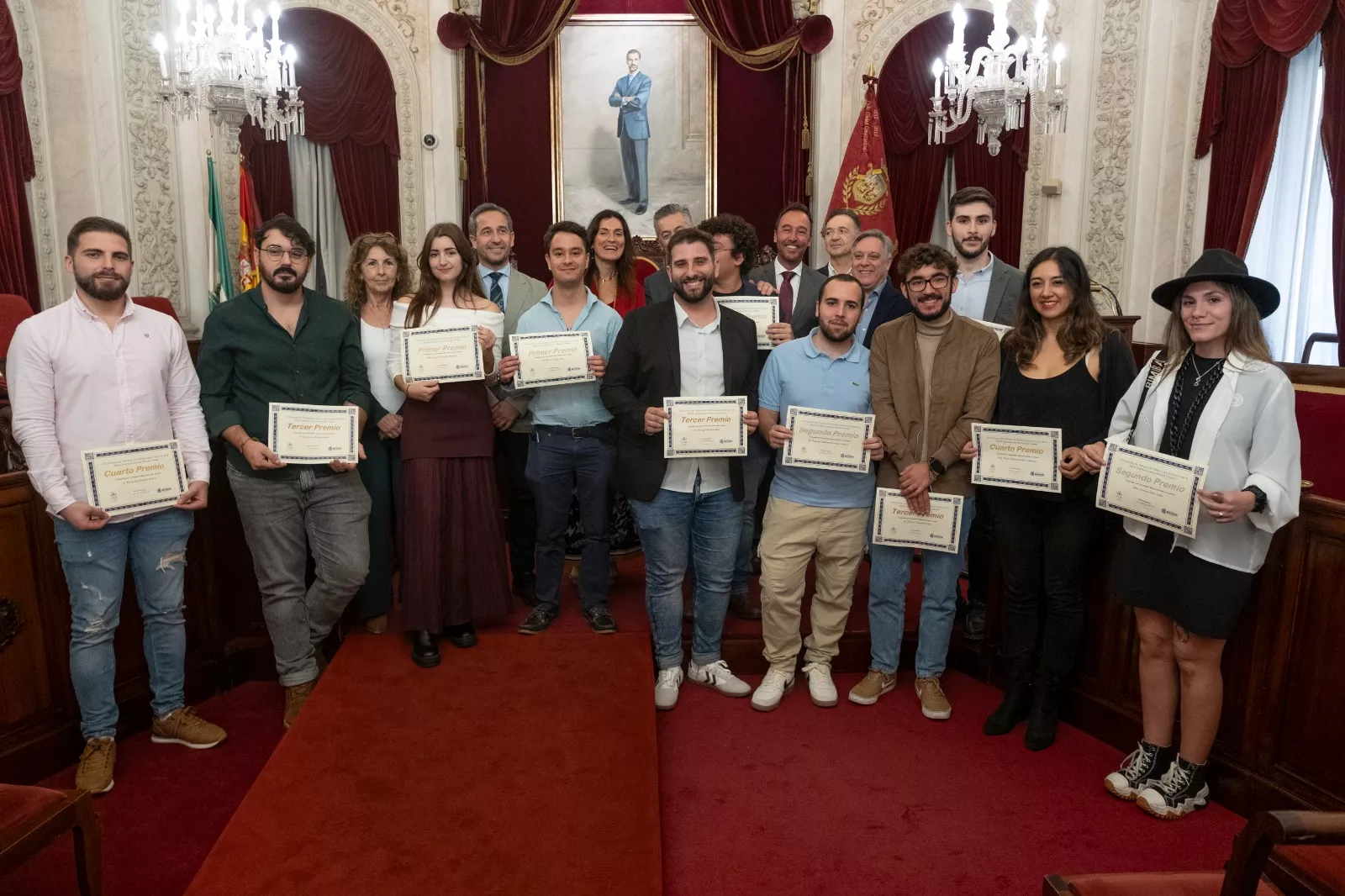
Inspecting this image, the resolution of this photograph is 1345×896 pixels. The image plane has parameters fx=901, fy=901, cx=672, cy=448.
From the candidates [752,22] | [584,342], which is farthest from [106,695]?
[752,22]

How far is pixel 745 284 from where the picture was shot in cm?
395

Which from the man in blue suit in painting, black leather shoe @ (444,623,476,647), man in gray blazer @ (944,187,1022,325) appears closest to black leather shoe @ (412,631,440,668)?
black leather shoe @ (444,623,476,647)

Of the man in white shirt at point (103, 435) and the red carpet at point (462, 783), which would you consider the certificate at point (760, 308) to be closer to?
the red carpet at point (462, 783)

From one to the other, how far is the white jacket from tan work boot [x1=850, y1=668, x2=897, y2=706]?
4.15ft

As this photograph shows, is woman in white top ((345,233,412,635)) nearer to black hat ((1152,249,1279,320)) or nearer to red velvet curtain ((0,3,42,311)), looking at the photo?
black hat ((1152,249,1279,320))

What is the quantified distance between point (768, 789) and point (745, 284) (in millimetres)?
2094

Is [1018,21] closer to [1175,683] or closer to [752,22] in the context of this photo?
[752,22]

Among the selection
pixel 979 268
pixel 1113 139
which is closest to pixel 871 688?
pixel 979 268

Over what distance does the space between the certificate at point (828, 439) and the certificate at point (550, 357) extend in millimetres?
802

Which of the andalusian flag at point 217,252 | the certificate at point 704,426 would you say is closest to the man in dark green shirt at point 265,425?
the certificate at point 704,426

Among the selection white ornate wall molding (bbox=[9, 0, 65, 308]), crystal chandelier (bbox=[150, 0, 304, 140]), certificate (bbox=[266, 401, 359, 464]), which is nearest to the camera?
certificate (bbox=[266, 401, 359, 464])

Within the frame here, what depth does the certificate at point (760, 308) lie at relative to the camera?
141 inches

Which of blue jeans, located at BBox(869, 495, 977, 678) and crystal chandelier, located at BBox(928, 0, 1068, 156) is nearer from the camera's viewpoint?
blue jeans, located at BBox(869, 495, 977, 678)

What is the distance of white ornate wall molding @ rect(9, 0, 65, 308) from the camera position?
19.0ft
